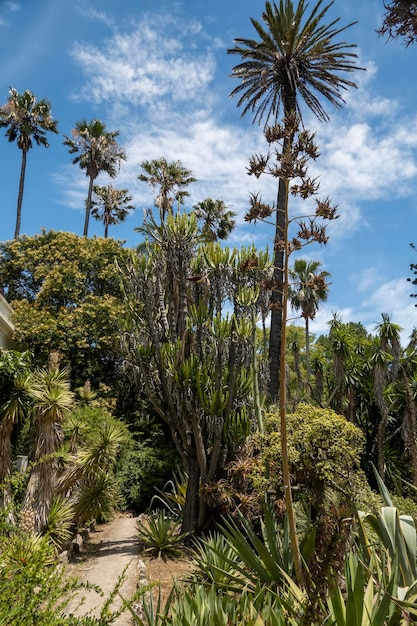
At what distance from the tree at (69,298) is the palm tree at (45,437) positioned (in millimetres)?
7189

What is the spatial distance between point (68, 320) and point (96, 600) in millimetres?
12888

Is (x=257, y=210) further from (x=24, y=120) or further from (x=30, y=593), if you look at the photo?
(x=24, y=120)

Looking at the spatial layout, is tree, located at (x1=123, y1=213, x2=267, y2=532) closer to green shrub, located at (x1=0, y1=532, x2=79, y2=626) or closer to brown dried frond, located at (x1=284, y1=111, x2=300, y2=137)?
brown dried frond, located at (x1=284, y1=111, x2=300, y2=137)

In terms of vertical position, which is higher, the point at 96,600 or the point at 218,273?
the point at 218,273

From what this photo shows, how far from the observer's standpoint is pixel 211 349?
1055 centimetres

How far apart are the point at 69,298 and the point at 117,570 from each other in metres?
13.4

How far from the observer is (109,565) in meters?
8.83

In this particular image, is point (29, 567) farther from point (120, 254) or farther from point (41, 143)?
point (41, 143)

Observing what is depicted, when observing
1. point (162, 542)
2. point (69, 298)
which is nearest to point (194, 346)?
point (162, 542)

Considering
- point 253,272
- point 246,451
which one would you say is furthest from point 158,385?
point 253,272

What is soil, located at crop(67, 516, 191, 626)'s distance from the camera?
22.7 feet

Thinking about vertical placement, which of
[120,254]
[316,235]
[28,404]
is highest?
[120,254]

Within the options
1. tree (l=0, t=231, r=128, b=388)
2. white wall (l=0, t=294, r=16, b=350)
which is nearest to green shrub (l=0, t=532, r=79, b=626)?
white wall (l=0, t=294, r=16, b=350)

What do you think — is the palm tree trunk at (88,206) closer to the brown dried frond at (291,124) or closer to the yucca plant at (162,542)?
the yucca plant at (162,542)
